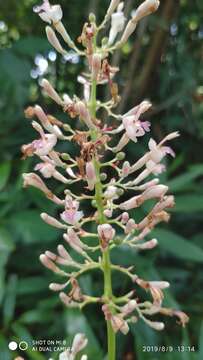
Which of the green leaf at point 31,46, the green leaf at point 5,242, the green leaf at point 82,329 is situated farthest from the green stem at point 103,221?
the green leaf at point 31,46

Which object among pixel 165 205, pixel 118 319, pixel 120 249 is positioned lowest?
pixel 118 319

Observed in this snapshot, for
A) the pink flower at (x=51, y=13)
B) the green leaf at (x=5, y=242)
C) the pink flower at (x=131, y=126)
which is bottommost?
the pink flower at (x=131, y=126)

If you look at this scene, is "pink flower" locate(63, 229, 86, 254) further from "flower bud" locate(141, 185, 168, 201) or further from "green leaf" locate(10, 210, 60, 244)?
"green leaf" locate(10, 210, 60, 244)

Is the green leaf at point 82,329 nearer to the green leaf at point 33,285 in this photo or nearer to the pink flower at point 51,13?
the green leaf at point 33,285

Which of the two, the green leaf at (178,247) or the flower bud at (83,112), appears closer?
the flower bud at (83,112)

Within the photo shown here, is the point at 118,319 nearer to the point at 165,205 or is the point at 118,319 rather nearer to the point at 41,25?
the point at 165,205

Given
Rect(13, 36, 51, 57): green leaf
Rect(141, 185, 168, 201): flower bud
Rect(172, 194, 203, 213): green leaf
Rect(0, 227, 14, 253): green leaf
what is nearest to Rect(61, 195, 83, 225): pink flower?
Rect(141, 185, 168, 201): flower bud

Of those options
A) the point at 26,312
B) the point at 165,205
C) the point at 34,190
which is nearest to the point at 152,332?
the point at 26,312
